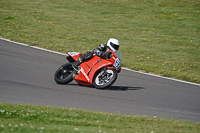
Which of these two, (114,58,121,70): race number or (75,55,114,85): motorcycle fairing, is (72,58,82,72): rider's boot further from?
(114,58,121,70): race number

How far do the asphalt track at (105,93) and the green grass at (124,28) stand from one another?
205 centimetres

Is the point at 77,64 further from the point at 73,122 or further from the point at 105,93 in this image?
the point at 73,122

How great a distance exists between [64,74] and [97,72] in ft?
4.06

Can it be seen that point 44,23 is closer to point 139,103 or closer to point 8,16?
point 8,16

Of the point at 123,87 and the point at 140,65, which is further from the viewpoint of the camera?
the point at 140,65

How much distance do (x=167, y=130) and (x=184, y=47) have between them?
13732 mm

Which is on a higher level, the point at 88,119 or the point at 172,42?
the point at 172,42

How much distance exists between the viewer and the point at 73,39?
1861 cm

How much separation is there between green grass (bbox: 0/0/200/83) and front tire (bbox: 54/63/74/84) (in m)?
4.25

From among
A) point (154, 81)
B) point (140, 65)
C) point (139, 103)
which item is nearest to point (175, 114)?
point (139, 103)

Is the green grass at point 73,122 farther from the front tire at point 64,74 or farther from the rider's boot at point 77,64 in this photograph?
the rider's boot at point 77,64

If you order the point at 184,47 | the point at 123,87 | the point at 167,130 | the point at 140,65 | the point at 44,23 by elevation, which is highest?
the point at 44,23

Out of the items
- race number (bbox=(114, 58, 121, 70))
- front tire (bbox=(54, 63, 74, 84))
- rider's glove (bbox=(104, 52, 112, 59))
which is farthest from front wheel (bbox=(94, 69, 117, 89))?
front tire (bbox=(54, 63, 74, 84))

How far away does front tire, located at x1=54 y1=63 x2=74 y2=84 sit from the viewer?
9.77 m
